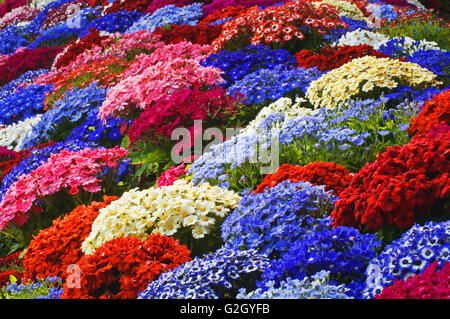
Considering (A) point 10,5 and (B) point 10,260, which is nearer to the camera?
(B) point 10,260

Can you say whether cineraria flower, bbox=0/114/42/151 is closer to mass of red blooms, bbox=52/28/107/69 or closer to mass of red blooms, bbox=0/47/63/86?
mass of red blooms, bbox=52/28/107/69

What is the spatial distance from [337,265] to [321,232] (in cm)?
31

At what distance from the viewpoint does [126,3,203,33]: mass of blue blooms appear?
12492 mm

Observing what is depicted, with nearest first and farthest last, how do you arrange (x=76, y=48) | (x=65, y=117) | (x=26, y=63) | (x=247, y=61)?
(x=247, y=61) → (x=65, y=117) → (x=76, y=48) → (x=26, y=63)

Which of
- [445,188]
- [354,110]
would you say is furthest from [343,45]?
[445,188]

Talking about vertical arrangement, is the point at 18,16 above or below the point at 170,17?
below

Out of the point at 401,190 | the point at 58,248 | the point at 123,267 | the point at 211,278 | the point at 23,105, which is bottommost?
the point at 23,105

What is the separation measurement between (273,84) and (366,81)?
130cm

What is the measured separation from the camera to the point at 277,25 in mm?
8812

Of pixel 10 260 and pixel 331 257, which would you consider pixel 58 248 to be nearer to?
pixel 10 260

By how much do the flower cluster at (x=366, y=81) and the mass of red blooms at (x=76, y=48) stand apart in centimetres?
723

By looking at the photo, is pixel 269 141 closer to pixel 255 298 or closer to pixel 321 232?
pixel 321 232

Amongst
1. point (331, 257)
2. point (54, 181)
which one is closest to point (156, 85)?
point (54, 181)

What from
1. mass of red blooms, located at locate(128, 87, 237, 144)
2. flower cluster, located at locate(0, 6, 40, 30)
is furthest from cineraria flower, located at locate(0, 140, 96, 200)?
flower cluster, located at locate(0, 6, 40, 30)
